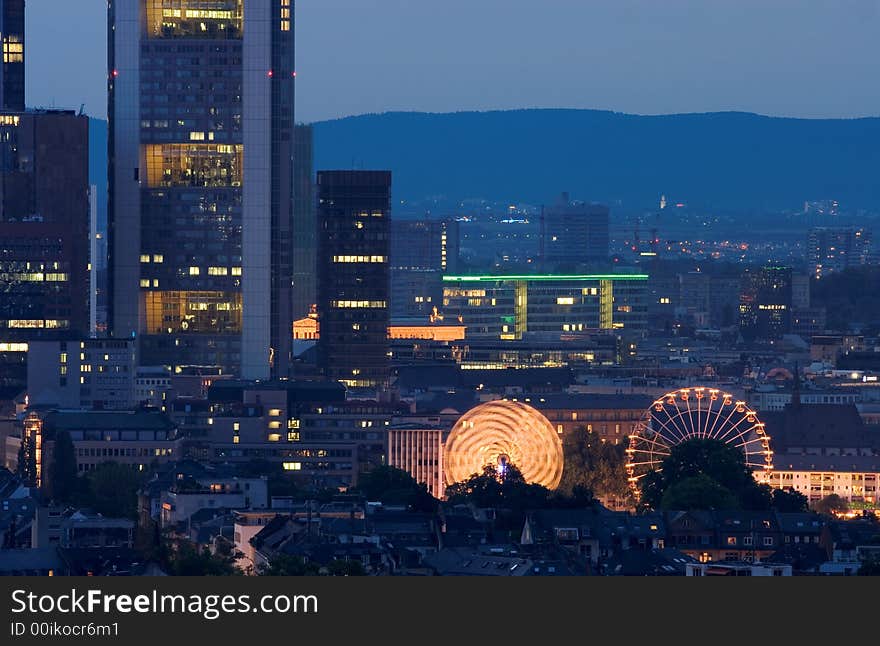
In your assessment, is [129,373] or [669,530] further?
[129,373]

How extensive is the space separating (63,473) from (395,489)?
14.9 metres

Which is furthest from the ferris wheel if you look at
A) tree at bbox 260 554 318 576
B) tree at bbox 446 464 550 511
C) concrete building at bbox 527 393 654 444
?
tree at bbox 260 554 318 576

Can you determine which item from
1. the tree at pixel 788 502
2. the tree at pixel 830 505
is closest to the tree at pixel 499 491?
the tree at pixel 788 502

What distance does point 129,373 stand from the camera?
186 metres

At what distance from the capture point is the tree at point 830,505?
14840cm

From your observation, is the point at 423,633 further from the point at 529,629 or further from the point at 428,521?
the point at 428,521

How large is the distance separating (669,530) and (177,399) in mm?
55334

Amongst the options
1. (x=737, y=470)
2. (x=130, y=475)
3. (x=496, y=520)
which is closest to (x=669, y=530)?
(x=496, y=520)

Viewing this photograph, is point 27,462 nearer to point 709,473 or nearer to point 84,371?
point 709,473

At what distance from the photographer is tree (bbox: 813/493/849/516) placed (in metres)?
148

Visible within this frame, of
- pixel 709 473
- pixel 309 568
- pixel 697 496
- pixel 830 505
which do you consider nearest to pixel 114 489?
pixel 709 473

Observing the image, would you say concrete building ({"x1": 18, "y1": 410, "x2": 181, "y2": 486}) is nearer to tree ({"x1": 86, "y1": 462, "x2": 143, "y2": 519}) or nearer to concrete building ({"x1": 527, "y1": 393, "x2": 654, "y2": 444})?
tree ({"x1": 86, "y1": 462, "x2": 143, "y2": 519})

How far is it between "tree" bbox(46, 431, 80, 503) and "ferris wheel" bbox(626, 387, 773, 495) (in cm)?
2091

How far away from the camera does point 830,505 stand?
150875mm
